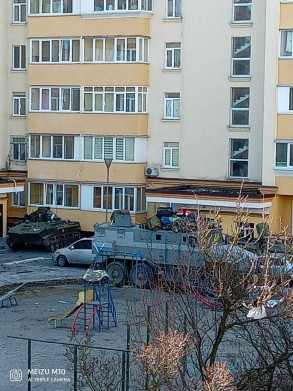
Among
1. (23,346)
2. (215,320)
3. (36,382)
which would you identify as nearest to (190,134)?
(23,346)

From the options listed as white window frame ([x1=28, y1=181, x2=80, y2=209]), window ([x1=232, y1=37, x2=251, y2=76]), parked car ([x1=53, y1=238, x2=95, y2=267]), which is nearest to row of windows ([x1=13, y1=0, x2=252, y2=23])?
window ([x1=232, y1=37, x2=251, y2=76])

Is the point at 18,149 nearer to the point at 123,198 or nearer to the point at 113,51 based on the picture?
the point at 123,198

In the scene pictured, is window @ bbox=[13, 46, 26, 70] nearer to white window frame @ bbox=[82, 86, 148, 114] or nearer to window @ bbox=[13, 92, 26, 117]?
window @ bbox=[13, 92, 26, 117]

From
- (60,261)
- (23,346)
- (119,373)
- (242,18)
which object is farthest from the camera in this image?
(242,18)

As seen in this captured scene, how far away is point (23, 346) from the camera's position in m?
24.3

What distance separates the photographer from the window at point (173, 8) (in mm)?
42000

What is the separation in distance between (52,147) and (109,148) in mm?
→ 2808

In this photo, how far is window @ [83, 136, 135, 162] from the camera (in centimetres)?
4250

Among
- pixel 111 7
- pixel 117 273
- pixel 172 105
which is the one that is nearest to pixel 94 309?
pixel 117 273

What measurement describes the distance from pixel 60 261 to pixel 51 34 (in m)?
11.0

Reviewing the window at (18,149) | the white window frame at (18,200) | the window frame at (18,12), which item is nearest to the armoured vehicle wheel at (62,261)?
the white window frame at (18,200)

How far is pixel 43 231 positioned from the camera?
131 feet

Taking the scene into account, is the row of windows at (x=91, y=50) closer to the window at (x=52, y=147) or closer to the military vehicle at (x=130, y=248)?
the window at (x=52, y=147)

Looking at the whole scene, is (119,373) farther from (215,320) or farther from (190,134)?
(190,134)
